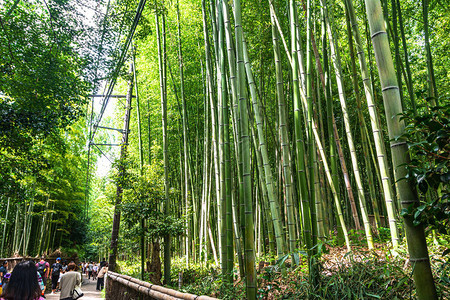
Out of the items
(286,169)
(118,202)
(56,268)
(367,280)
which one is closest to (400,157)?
(367,280)

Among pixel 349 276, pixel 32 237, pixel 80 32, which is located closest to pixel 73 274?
pixel 349 276

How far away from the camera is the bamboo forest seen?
4.54ft

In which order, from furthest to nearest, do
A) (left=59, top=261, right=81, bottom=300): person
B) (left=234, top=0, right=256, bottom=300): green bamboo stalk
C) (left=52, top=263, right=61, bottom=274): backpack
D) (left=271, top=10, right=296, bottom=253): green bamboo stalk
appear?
(left=52, top=263, right=61, bottom=274): backpack < (left=59, top=261, right=81, bottom=300): person < (left=271, top=10, right=296, bottom=253): green bamboo stalk < (left=234, top=0, right=256, bottom=300): green bamboo stalk

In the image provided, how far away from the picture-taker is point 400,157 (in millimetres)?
1147

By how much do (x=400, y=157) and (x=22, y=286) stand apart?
5.56 feet

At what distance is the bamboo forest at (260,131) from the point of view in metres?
1.38

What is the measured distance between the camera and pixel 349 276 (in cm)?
195

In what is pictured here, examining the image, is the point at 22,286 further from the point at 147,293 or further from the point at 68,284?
the point at 68,284

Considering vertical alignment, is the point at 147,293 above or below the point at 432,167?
→ below

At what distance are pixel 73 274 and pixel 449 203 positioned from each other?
3.46m

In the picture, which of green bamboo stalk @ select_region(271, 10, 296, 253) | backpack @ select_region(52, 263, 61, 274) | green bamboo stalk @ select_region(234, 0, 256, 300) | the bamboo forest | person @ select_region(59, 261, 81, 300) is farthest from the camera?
backpack @ select_region(52, 263, 61, 274)

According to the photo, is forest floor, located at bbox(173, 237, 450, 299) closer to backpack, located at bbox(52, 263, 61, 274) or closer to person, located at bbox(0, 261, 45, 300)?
person, located at bbox(0, 261, 45, 300)

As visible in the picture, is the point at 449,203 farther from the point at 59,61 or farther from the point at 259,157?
the point at 59,61

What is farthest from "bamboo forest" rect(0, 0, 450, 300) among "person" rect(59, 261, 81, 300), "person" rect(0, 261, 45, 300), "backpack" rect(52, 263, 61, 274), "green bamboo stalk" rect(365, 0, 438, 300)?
"backpack" rect(52, 263, 61, 274)
